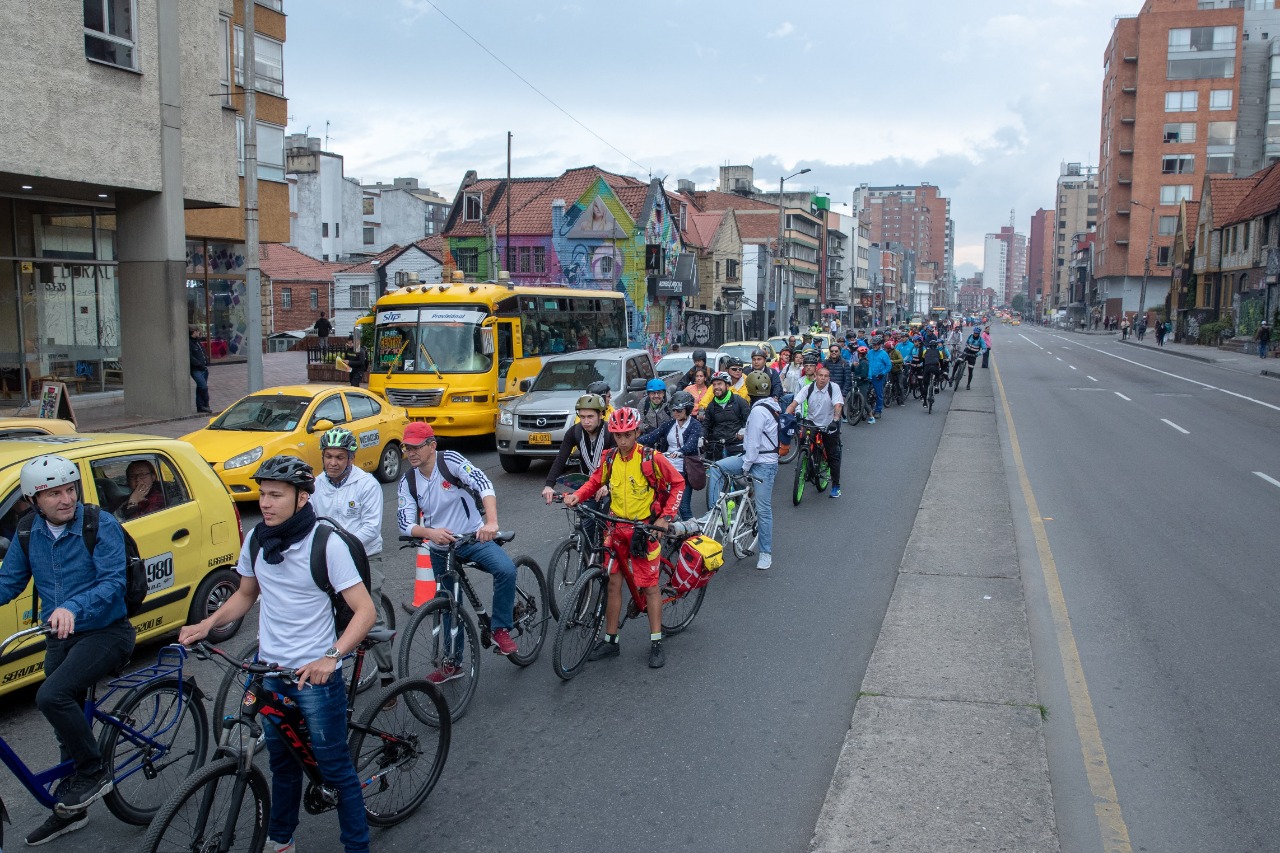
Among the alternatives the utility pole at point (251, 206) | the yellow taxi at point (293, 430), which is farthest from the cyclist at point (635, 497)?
the utility pole at point (251, 206)

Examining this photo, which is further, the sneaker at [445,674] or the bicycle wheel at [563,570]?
the bicycle wheel at [563,570]

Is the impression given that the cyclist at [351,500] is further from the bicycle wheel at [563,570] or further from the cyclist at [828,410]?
the cyclist at [828,410]

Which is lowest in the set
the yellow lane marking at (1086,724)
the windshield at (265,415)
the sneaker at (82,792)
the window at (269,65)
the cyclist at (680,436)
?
the yellow lane marking at (1086,724)

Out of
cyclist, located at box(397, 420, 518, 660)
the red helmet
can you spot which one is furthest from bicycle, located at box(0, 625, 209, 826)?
the red helmet

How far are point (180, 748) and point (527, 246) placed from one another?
164 ft

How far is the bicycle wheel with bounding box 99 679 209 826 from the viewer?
15.2ft

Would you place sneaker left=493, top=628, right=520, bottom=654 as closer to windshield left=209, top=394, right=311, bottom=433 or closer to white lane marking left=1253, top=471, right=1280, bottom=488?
windshield left=209, top=394, right=311, bottom=433

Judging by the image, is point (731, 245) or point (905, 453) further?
point (731, 245)

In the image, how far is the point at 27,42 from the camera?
15336 millimetres

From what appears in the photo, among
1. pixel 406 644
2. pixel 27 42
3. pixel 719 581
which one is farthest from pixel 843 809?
pixel 27 42

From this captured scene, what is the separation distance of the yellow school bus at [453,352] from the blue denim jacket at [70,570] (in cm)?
1250

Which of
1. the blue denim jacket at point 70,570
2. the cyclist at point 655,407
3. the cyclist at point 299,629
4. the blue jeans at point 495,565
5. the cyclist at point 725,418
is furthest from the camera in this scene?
the cyclist at point 725,418

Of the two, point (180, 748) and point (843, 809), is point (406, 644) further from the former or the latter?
point (843, 809)

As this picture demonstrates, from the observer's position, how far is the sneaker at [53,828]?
4.48 meters
